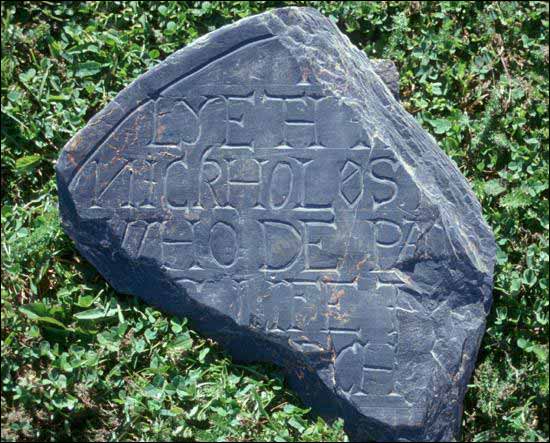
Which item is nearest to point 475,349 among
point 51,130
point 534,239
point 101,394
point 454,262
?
point 454,262

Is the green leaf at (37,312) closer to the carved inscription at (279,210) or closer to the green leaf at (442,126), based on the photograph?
the carved inscription at (279,210)

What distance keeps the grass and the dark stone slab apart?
9.2 inches

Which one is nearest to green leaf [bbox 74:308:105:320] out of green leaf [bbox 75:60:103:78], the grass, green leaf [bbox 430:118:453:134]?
the grass

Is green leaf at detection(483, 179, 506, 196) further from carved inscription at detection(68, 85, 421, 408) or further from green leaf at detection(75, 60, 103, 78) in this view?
green leaf at detection(75, 60, 103, 78)

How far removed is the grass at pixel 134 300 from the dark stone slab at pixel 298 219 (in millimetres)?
233

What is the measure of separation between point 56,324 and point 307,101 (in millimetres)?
1338

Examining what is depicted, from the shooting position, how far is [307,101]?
4.18m

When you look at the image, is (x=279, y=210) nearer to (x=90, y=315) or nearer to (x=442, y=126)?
(x=90, y=315)

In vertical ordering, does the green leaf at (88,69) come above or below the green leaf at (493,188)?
above

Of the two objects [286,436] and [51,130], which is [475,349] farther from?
[51,130]

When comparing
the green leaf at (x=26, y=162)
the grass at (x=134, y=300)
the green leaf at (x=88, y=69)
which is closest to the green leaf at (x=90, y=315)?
the grass at (x=134, y=300)

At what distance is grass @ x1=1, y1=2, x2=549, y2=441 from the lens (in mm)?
4211

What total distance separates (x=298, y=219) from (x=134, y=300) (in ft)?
2.51

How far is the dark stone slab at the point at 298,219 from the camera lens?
163 inches
